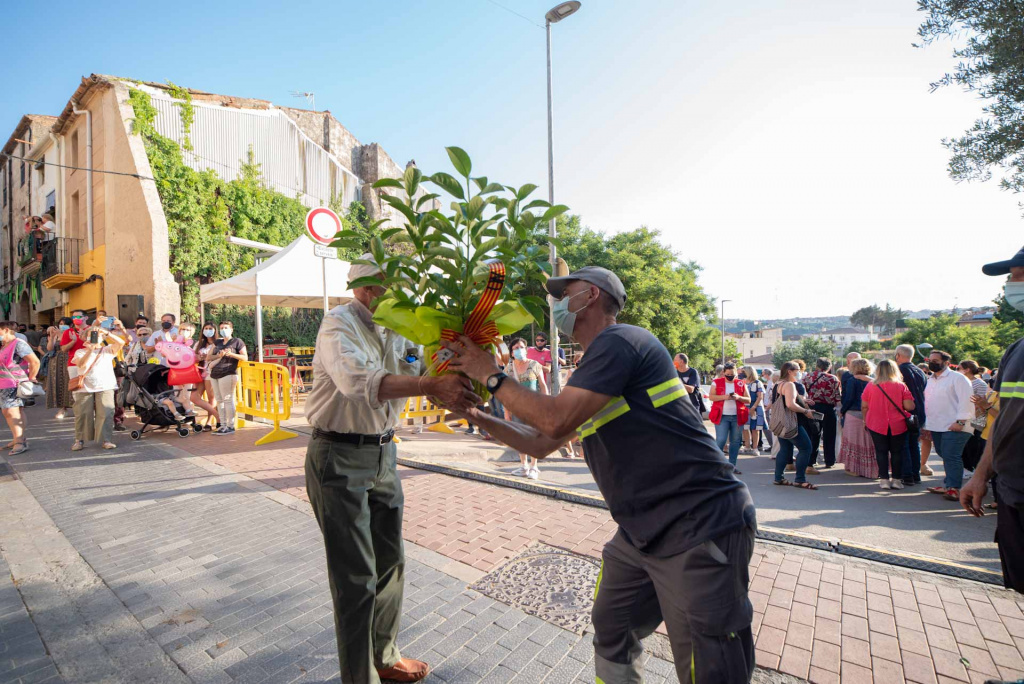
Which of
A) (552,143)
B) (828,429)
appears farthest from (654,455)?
(552,143)

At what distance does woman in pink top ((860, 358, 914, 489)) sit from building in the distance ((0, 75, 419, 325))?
663 inches

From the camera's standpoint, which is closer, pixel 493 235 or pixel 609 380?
pixel 609 380

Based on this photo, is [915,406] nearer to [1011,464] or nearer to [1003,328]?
[1011,464]

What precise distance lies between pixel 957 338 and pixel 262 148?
4000 centimetres

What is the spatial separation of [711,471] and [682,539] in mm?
272

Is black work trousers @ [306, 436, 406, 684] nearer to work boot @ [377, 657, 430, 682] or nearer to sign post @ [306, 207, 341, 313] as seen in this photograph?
work boot @ [377, 657, 430, 682]

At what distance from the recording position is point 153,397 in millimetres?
9055

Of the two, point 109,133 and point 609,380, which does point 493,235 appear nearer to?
point 609,380

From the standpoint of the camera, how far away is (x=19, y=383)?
7.65m

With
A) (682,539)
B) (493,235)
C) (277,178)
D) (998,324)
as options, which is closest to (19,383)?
(493,235)

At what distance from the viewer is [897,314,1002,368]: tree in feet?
93.8

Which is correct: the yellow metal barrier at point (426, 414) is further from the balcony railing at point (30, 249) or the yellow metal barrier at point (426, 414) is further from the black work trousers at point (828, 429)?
the balcony railing at point (30, 249)

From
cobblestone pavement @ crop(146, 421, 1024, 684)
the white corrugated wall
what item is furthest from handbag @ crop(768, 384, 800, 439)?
the white corrugated wall

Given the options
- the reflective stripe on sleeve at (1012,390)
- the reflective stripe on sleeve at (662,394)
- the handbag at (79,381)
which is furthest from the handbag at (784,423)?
the handbag at (79,381)
